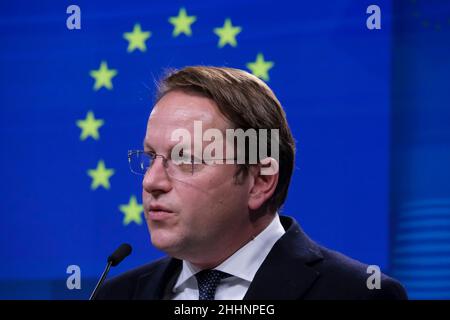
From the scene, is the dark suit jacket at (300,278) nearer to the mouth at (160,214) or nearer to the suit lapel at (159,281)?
the suit lapel at (159,281)

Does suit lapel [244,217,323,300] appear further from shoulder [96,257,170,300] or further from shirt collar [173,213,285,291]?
shoulder [96,257,170,300]

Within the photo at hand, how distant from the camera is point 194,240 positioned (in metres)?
1.92

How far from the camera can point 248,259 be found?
199 cm

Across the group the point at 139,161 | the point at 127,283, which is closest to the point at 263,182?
the point at 139,161

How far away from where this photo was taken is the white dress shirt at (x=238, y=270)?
197 cm

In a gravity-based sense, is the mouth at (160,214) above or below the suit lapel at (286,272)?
above

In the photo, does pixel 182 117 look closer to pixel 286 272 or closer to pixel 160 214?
pixel 160 214

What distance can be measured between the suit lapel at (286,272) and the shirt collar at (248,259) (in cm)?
4

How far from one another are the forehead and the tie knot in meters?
0.39

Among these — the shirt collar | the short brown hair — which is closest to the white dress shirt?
the shirt collar

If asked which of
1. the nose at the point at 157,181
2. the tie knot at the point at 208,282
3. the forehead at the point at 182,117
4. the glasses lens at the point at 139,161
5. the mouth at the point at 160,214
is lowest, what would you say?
the tie knot at the point at 208,282

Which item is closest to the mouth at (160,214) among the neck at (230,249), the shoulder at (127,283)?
the neck at (230,249)

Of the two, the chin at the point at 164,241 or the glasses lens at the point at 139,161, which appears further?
the glasses lens at the point at 139,161
